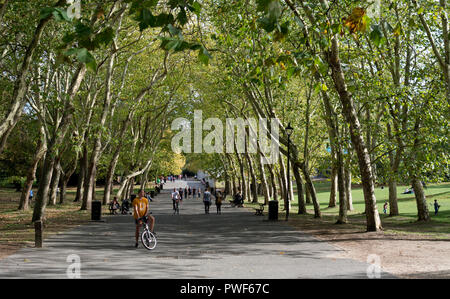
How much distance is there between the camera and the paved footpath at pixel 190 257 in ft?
29.6

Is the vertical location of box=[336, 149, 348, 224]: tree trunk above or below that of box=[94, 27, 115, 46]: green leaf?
below

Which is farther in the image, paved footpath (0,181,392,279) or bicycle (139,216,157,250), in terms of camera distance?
bicycle (139,216,157,250)

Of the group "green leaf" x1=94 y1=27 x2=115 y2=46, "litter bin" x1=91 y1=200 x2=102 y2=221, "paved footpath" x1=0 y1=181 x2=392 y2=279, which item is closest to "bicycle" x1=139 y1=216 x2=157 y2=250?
"paved footpath" x1=0 y1=181 x2=392 y2=279

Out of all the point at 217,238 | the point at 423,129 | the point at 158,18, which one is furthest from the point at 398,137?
the point at 158,18

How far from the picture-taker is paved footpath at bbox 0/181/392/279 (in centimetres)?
902

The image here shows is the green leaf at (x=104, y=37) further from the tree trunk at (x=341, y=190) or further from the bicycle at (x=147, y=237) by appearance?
the tree trunk at (x=341, y=190)

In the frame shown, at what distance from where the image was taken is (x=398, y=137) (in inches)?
679

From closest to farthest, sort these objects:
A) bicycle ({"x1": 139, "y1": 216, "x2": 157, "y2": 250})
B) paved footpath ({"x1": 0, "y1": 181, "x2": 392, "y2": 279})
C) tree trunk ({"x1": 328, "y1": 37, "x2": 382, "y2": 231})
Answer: paved footpath ({"x1": 0, "y1": 181, "x2": 392, "y2": 279}), bicycle ({"x1": 139, "y1": 216, "x2": 157, "y2": 250}), tree trunk ({"x1": 328, "y1": 37, "x2": 382, "y2": 231})

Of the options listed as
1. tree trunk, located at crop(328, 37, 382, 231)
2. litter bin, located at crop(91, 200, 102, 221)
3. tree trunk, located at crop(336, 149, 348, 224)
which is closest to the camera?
tree trunk, located at crop(328, 37, 382, 231)

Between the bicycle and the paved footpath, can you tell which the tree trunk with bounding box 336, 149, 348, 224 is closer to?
the paved footpath

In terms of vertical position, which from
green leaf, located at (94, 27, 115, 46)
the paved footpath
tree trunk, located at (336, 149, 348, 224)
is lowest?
the paved footpath

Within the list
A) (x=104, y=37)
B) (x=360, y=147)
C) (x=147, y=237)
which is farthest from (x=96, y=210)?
(x=104, y=37)
